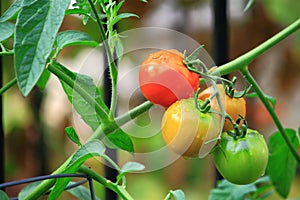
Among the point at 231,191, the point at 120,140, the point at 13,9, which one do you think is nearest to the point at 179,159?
the point at 231,191

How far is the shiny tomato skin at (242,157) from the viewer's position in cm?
59

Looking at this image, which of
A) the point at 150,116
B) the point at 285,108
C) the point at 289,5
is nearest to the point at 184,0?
the point at 289,5

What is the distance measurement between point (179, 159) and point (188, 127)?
0.97 meters

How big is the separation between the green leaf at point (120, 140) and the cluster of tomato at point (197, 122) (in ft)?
0.14

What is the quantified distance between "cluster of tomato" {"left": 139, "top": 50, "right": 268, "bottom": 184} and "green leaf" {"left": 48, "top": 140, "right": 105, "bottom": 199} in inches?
2.8

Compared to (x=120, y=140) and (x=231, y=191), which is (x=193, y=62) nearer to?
(x=120, y=140)

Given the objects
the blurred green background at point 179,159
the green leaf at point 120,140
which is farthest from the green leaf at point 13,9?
the blurred green background at point 179,159

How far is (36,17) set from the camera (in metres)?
0.47

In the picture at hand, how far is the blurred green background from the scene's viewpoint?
150 centimetres

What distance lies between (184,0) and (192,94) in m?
0.97

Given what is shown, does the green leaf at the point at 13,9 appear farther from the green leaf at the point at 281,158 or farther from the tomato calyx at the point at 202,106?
the green leaf at the point at 281,158

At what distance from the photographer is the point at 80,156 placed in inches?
21.9

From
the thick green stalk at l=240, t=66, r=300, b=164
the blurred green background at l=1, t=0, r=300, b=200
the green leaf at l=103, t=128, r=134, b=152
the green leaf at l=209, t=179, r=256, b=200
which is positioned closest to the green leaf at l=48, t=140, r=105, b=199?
the green leaf at l=103, t=128, r=134, b=152

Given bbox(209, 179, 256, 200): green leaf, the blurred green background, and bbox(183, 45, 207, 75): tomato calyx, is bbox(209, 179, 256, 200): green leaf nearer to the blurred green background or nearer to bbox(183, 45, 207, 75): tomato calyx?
bbox(183, 45, 207, 75): tomato calyx
